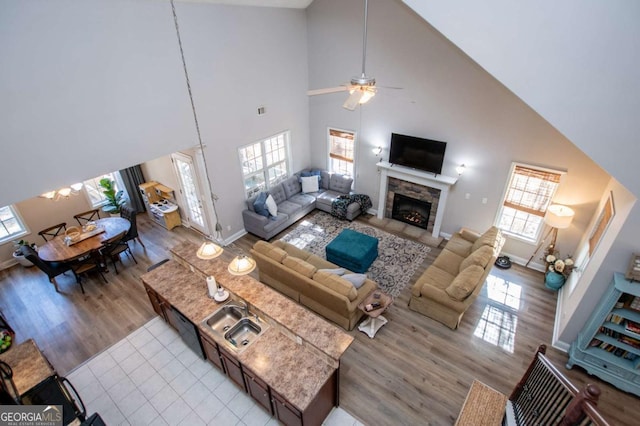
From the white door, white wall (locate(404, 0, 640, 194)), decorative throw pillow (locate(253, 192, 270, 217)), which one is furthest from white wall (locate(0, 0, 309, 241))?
white wall (locate(404, 0, 640, 194))

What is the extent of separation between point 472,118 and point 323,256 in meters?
4.28

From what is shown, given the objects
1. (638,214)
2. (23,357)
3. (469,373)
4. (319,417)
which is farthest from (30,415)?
(638,214)

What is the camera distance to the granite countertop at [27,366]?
12.6ft

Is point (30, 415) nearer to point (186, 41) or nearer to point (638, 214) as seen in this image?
point (186, 41)

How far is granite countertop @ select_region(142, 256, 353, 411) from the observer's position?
3.66 meters

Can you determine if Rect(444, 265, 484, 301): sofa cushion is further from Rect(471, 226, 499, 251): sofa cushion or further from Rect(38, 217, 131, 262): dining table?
Rect(38, 217, 131, 262): dining table

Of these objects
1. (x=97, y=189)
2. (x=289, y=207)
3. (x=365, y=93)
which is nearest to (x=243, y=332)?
(x=365, y=93)

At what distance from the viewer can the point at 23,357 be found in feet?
13.6

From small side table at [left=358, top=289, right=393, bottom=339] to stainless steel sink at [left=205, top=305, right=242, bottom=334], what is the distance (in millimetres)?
2003

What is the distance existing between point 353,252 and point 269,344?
3.04 meters

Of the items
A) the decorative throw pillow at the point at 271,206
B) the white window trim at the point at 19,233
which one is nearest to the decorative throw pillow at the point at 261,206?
the decorative throw pillow at the point at 271,206

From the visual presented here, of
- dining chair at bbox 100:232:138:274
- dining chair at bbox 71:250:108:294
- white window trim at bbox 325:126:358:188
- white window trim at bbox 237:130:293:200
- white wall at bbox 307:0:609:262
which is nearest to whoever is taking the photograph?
white wall at bbox 307:0:609:262

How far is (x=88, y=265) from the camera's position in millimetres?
6555

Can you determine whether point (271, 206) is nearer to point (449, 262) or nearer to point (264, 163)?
point (264, 163)
